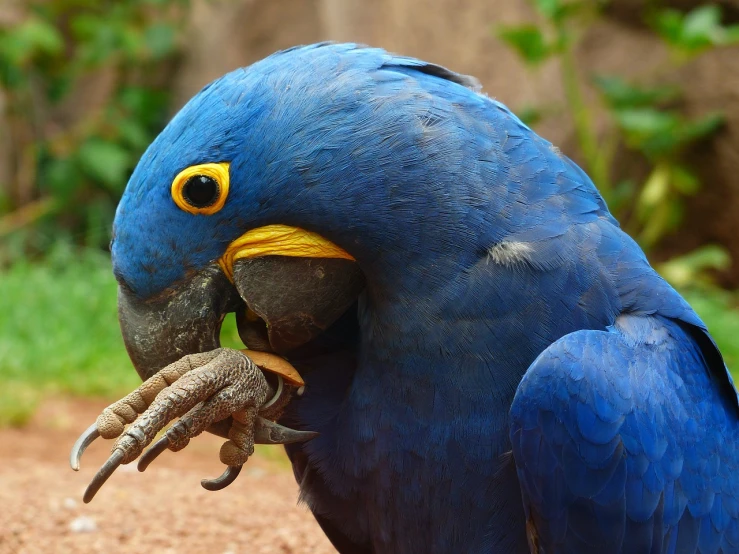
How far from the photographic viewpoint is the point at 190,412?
1.85m

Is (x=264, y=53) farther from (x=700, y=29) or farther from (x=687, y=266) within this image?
(x=687, y=266)

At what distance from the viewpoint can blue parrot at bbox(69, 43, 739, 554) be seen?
6.18ft

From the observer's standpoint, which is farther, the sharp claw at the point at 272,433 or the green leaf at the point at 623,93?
the green leaf at the point at 623,93

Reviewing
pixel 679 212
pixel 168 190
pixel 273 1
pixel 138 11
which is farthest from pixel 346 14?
pixel 168 190

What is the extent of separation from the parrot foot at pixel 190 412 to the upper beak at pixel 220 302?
0.23 feet

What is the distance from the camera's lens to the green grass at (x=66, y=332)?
4891 mm

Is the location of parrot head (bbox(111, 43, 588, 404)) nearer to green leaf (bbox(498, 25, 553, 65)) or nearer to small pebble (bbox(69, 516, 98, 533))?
small pebble (bbox(69, 516, 98, 533))

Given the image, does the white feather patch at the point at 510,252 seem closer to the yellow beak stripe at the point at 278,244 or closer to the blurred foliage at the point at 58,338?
the yellow beak stripe at the point at 278,244

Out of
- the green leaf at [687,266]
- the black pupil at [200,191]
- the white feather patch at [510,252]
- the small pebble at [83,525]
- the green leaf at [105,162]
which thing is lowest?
the green leaf at [687,266]

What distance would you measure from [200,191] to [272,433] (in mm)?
542

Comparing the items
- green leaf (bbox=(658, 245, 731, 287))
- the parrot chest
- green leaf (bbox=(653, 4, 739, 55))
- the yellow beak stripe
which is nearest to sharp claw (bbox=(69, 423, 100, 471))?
the yellow beak stripe

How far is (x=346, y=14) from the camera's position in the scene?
6430mm

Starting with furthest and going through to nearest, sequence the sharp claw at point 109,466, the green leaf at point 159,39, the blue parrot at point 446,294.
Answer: the green leaf at point 159,39, the blue parrot at point 446,294, the sharp claw at point 109,466

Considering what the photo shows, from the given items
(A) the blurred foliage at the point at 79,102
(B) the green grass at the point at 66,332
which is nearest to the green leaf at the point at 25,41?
Answer: (A) the blurred foliage at the point at 79,102
